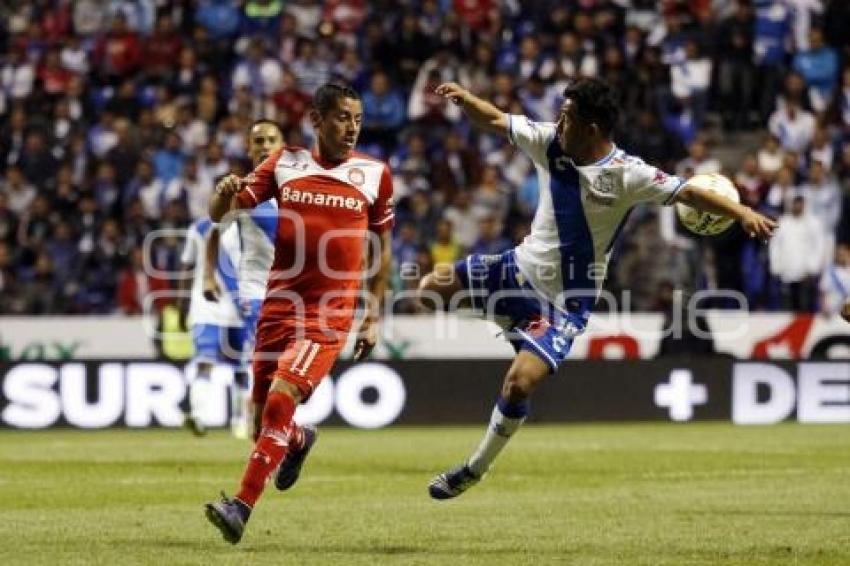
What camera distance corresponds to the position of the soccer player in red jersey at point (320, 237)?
1034 centimetres

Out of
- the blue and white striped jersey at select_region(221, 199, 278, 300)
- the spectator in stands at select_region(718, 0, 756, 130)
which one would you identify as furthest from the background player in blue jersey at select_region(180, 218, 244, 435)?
the spectator in stands at select_region(718, 0, 756, 130)

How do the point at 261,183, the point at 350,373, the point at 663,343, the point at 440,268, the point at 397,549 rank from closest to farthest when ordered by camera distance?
1. the point at 397,549
2. the point at 261,183
3. the point at 440,268
4. the point at 350,373
5. the point at 663,343

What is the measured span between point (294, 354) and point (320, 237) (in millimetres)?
671

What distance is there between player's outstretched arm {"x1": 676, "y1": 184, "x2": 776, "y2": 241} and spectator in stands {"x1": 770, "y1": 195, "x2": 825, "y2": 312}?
40.5 ft

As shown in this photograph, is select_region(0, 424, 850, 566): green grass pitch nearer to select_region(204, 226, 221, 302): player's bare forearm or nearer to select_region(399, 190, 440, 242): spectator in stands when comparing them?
select_region(204, 226, 221, 302): player's bare forearm

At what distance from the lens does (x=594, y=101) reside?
1055 cm

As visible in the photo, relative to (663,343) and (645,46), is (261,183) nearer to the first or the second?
(663,343)

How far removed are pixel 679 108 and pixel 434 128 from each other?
3.14 meters

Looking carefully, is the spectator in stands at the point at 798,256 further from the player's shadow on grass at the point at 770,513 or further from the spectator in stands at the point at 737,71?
the player's shadow on grass at the point at 770,513

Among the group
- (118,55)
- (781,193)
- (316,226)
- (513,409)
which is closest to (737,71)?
(781,193)

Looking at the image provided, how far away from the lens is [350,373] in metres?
19.6

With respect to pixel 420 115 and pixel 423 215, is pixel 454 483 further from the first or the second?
pixel 420 115

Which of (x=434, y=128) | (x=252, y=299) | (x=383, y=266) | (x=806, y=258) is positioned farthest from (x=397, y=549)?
(x=434, y=128)

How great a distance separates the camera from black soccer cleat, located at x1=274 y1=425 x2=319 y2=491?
1126 centimetres
